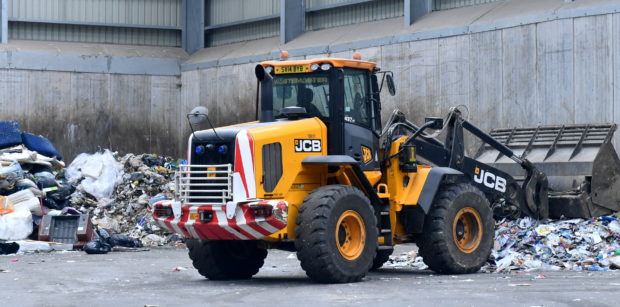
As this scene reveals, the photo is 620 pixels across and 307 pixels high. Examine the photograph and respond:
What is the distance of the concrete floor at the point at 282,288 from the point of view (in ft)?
35.2

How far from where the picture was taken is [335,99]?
1348 centimetres

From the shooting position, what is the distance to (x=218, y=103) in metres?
28.1

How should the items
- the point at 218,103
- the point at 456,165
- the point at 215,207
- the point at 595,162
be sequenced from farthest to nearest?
1. the point at 218,103
2. the point at 595,162
3. the point at 456,165
4. the point at 215,207

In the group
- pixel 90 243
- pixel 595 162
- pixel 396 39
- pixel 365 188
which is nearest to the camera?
pixel 365 188

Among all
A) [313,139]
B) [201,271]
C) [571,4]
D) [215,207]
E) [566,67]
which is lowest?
[201,271]

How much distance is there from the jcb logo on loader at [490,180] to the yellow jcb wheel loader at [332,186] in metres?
0.02

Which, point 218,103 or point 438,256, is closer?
point 438,256

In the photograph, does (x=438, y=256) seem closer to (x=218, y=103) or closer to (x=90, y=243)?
(x=90, y=243)

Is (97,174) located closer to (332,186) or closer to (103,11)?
(103,11)

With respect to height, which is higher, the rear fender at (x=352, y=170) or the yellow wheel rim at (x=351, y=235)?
the rear fender at (x=352, y=170)

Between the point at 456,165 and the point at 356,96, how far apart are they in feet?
6.32

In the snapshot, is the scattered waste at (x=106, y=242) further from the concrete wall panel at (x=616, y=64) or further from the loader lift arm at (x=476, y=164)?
the concrete wall panel at (x=616, y=64)

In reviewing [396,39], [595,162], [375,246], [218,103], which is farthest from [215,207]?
[218,103]

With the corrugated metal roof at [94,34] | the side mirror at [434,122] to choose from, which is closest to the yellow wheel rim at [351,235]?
the side mirror at [434,122]
